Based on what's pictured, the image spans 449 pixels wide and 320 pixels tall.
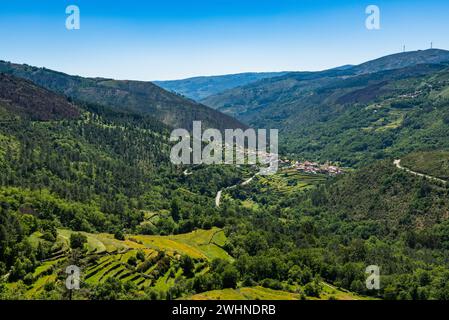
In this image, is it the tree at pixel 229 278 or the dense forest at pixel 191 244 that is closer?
the dense forest at pixel 191 244

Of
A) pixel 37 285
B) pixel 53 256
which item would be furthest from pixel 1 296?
pixel 53 256

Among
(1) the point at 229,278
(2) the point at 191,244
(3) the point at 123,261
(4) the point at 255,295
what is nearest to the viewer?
(4) the point at 255,295
